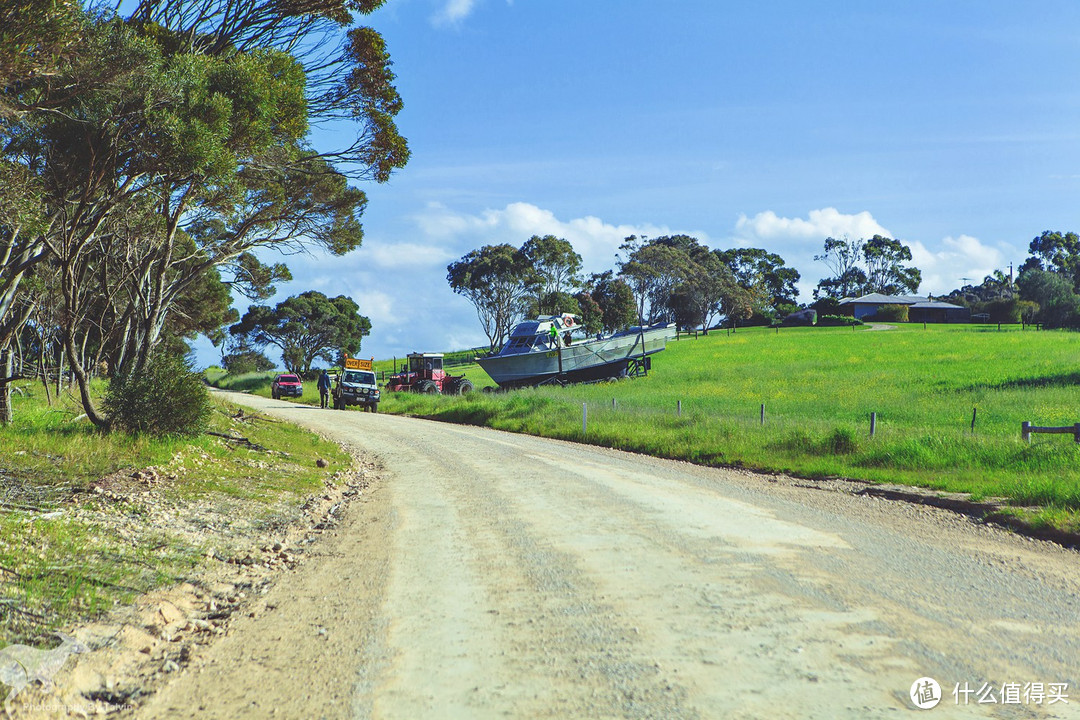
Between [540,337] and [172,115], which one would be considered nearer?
[172,115]

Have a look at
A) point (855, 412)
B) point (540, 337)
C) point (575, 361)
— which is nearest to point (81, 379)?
point (855, 412)

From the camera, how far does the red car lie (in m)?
50.0

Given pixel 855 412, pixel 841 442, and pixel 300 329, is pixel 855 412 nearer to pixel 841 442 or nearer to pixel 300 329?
pixel 841 442

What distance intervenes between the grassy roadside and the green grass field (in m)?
8.84

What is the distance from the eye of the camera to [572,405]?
28.1 meters

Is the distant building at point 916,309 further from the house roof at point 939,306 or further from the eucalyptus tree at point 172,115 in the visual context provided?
the eucalyptus tree at point 172,115

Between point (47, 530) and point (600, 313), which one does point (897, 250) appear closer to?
point (600, 313)

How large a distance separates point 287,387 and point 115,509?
42603 mm

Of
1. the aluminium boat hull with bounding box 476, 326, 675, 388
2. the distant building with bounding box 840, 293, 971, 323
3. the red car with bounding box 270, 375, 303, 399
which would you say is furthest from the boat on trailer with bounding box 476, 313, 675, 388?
the distant building with bounding box 840, 293, 971, 323

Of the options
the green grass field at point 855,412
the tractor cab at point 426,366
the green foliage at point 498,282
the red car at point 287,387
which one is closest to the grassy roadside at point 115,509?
the green grass field at point 855,412

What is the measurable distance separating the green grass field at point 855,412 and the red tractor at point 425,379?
226cm

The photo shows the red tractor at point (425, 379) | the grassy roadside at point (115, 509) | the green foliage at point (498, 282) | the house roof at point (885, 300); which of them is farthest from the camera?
the house roof at point (885, 300)

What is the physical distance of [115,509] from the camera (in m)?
8.98

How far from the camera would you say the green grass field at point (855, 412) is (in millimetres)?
13164
